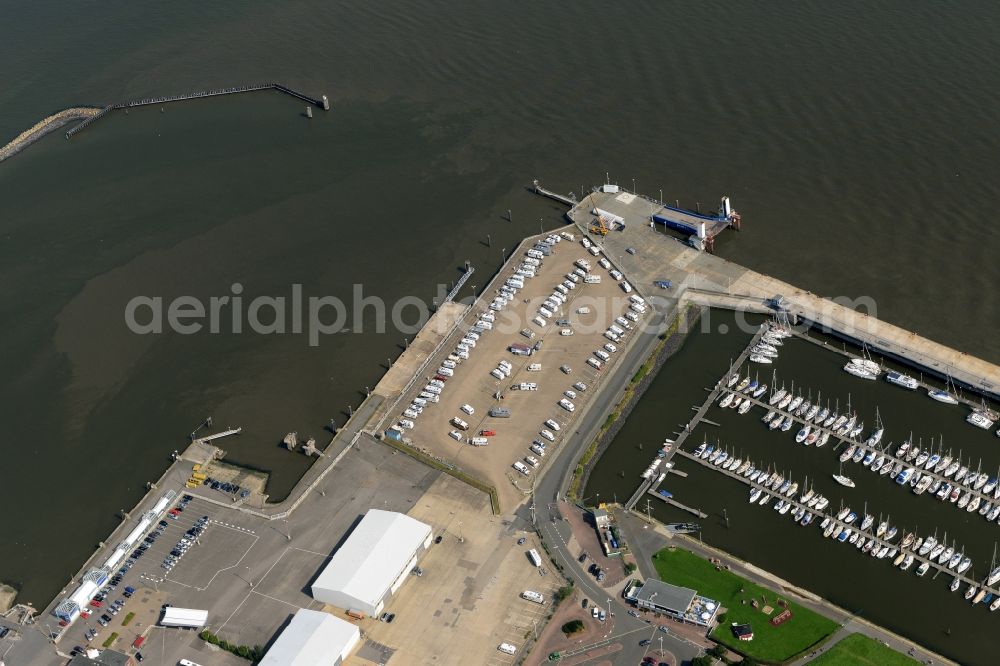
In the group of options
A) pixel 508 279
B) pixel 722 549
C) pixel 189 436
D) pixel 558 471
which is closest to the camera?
pixel 722 549

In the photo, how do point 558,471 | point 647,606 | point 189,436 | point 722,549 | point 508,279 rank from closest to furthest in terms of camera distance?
point 647,606 → point 722,549 → point 558,471 → point 189,436 → point 508,279

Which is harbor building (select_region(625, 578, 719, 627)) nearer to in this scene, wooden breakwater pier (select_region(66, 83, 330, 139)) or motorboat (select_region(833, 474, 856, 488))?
motorboat (select_region(833, 474, 856, 488))

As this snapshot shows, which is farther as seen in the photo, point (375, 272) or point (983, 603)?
point (375, 272)

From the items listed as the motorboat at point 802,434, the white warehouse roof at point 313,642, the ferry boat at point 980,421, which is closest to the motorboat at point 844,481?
the motorboat at point 802,434

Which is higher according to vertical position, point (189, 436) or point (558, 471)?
point (558, 471)

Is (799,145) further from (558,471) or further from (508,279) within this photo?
(558,471)

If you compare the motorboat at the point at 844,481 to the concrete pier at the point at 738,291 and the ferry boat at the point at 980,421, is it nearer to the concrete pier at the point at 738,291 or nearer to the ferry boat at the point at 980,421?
the ferry boat at the point at 980,421

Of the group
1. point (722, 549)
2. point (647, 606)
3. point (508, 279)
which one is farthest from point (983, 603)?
point (508, 279)
